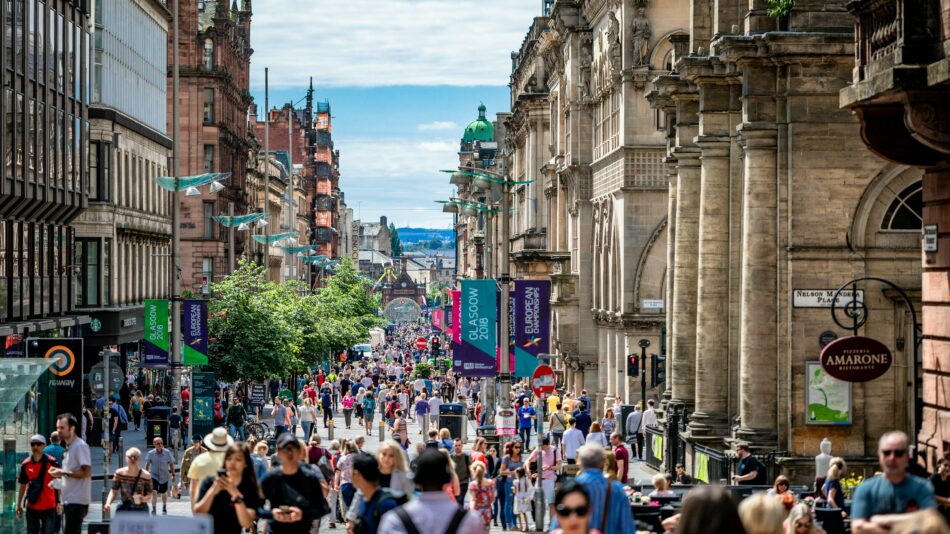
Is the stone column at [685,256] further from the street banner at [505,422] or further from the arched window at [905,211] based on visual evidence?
the arched window at [905,211]

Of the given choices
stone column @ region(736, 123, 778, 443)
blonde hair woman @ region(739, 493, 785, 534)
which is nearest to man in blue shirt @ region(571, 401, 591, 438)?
stone column @ region(736, 123, 778, 443)

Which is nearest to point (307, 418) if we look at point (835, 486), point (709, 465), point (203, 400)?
point (203, 400)

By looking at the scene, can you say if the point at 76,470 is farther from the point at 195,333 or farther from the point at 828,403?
the point at 195,333

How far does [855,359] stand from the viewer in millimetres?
24641

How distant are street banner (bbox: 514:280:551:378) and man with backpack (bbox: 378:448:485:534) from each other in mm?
33316

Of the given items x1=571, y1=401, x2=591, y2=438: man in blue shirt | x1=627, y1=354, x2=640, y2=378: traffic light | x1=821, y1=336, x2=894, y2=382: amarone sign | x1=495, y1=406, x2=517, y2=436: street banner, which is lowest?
x1=571, y1=401, x2=591, y2=438: man in blue shirt

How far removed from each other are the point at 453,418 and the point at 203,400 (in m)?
6.59

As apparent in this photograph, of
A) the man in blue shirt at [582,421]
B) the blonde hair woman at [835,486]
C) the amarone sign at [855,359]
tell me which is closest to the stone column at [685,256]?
the man in blue shirt at [582,421]

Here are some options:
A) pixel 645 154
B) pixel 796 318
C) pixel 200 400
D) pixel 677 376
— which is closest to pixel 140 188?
pixel 645 154

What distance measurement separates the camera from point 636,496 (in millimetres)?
24031

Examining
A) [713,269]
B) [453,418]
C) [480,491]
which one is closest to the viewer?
[480,491]

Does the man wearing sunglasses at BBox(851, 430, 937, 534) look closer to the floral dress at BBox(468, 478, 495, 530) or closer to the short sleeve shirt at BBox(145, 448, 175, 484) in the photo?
the floral dress at BBox(468, 478, 495, 530)

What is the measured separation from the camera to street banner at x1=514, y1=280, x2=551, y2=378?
45.9 metres

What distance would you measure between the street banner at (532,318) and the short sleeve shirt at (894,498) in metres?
31.6
